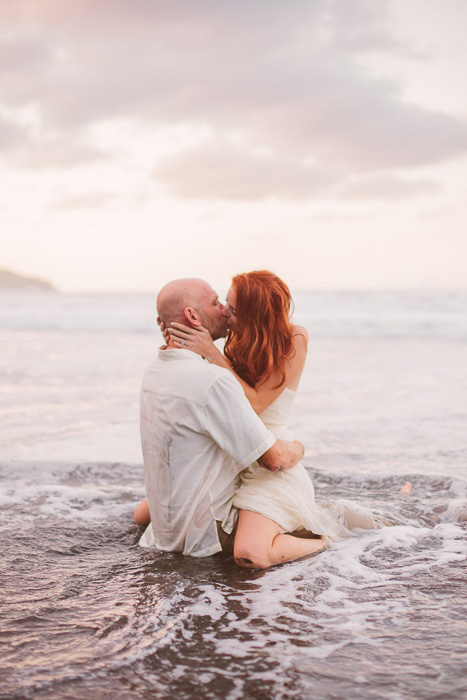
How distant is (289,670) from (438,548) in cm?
190

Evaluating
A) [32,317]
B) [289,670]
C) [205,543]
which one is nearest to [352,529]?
[205,543]

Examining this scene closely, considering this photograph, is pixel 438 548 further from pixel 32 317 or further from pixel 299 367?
pixel 32 317

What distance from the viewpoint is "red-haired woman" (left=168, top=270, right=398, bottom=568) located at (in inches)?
155

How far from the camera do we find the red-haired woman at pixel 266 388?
3.95m

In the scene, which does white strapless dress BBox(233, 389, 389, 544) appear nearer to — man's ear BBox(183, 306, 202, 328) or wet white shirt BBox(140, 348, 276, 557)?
wet white shirt BBox(140, 348, 276, 557)

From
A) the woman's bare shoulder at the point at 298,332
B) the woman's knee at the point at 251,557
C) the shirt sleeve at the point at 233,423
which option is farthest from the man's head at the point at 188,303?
the woman's knee at the point at 251,557

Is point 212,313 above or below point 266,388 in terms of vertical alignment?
above

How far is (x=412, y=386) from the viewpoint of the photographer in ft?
36.8

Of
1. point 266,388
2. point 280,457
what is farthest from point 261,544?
point 266,388

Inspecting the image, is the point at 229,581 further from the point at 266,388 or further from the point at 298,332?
the point at 298,332

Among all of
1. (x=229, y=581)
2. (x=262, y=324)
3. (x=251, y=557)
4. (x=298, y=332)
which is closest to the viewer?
(x=229, y=581)

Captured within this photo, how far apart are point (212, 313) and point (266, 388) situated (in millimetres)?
577

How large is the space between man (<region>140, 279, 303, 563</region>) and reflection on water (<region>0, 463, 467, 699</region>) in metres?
0.19

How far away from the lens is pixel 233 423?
3.74 meters
